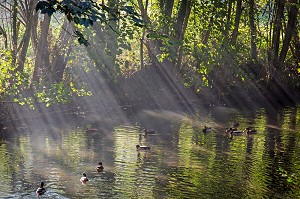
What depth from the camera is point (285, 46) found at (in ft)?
114

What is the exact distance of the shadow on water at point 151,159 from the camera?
12.4 metres

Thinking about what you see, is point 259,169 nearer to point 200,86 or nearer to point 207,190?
point 207,190

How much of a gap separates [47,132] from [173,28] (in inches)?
486

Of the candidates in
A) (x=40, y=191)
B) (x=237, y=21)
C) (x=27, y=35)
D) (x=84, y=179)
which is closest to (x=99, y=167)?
(x=84, y=179)

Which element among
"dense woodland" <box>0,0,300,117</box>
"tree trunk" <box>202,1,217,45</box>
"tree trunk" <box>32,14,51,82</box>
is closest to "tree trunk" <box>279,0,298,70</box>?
"dense woodland" <box>0,0,300,117</box>

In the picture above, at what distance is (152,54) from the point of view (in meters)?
31.8

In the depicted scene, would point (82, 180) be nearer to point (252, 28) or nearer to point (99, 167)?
point (99, 167)

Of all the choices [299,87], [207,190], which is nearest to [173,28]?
[299,87]

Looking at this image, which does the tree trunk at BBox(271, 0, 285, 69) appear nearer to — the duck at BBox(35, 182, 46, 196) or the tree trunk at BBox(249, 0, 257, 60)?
the tree trunk at BBox(249, 0, 257, 60)

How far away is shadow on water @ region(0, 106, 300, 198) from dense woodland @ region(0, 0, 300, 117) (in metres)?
2.89

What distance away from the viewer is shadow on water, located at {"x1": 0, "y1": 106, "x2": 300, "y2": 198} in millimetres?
12445

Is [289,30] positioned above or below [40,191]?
above

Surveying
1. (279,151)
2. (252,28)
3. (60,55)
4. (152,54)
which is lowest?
(279,151)

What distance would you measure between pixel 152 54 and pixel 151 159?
16.3 meters
